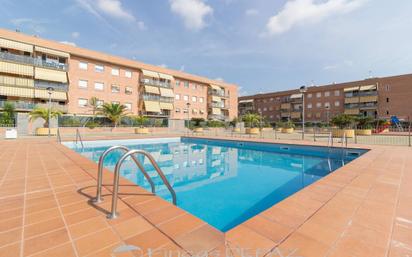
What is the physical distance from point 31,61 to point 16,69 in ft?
6.31

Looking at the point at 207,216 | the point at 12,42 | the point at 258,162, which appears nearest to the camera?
the point at 207,216

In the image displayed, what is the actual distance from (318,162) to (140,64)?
32.4 meters

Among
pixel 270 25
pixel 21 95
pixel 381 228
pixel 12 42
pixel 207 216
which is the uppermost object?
pixel 12 42

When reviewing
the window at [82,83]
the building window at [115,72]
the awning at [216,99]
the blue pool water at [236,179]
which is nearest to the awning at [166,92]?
the building window at [115,72]

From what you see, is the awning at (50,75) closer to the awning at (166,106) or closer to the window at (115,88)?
the window at (115,88)

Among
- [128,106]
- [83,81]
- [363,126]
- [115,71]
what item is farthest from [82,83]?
[363,126]

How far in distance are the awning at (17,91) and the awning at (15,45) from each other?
475cm

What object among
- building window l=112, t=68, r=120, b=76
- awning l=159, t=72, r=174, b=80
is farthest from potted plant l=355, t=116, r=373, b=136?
building window l=112, t=68, r=120, b=76

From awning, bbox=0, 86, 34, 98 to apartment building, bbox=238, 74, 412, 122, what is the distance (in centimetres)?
4328

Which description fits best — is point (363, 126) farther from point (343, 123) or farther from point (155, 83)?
point (155, 83)

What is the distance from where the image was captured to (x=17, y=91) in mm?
22484

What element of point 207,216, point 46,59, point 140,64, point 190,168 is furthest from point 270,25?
point 46,59

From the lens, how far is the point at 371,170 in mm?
5418

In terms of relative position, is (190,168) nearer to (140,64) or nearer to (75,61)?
(75,61)
